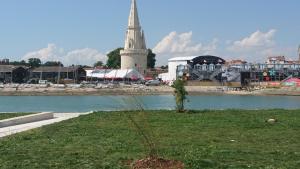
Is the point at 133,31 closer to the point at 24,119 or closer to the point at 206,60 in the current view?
the point at 206,60

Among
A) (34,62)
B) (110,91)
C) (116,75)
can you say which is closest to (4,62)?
(34,62)

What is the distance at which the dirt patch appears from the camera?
9320mm

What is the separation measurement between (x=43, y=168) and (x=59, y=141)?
149 inches

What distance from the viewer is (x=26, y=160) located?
408 inches

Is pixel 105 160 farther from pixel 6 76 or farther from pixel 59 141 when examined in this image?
pixel 6 76

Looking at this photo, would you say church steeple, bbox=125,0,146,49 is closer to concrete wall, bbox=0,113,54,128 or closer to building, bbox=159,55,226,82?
building, bbox=159,55,226,82

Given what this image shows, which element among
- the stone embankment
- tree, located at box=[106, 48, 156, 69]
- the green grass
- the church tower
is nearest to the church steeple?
the church tower

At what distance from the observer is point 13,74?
13962 centimetres

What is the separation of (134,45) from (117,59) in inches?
960

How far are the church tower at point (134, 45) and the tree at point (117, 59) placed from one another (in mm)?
19226

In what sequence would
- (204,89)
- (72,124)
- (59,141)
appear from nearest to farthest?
A: (59,141) → (72,124) → (204,89)

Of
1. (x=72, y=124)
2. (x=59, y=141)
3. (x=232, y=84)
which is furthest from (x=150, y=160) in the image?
(x=232, y=84)

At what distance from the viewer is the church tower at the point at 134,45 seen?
130 meters

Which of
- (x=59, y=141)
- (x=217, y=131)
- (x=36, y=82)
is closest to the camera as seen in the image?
(x=59, y=141)
